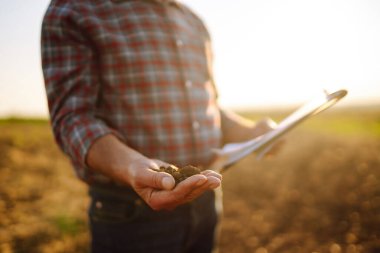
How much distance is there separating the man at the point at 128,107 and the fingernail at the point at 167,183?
10.4 inches

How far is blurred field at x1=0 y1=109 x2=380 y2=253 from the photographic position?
4031 millimetres

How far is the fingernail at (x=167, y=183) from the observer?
0.91 metres

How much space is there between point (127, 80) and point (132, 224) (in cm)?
65

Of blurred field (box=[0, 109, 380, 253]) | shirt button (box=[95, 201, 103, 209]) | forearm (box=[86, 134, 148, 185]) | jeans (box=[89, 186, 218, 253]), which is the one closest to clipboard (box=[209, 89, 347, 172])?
jeans (box=[89, 186, 218, 253])

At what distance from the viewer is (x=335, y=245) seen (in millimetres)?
4059

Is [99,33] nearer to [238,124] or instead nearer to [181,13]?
[181,13]

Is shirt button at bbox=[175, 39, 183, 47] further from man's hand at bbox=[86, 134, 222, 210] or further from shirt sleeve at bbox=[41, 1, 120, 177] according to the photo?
man's hand at bbox=[86, 134, 222, 210]

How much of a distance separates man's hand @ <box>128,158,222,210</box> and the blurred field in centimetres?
314

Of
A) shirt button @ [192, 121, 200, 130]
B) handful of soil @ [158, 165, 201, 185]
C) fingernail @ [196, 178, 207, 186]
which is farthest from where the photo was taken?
shirt button @ [192, 121, 200, 130]

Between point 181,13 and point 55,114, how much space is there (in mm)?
866

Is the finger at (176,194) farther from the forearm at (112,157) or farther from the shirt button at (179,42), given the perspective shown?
the shirt button at (179,42)

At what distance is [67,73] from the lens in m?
1.39

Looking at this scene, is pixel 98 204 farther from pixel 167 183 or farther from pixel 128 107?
pixel 167 183

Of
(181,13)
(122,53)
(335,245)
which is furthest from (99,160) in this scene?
(335,245)
